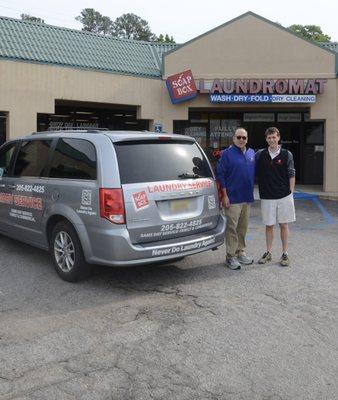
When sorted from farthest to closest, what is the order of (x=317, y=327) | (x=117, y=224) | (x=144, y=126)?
(x=144, y=126) → (x=117, y=224) → (x=317, y=327)

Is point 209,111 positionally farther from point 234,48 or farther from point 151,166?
point 151,166

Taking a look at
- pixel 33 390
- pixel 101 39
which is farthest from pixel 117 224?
pixel 101 39

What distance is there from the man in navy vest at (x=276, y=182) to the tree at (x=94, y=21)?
7954cm

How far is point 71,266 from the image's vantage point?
5.70m

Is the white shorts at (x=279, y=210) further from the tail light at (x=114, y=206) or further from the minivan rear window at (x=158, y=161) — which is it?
the tail light at (x=114, y=206)

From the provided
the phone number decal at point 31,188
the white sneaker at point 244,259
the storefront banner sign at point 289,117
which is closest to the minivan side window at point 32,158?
the phone number decal at point 31,188

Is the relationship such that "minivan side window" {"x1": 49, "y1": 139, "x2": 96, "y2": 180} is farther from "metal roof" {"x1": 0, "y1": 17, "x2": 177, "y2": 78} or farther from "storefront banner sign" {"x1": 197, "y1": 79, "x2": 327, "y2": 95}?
"storefront banner sign" {"x1": 197, "y1": 79, "x2": 327, "y2": 95}

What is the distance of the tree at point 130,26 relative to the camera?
8019 centimetres

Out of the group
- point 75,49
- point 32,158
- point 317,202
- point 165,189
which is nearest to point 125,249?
point 165,189

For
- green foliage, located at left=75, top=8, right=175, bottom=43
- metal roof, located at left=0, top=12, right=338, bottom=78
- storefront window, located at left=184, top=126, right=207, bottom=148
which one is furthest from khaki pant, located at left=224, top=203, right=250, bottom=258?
green foliage, located at left=75, top=8, right=175, bottom=43

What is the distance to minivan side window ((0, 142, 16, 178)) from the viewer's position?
716cm

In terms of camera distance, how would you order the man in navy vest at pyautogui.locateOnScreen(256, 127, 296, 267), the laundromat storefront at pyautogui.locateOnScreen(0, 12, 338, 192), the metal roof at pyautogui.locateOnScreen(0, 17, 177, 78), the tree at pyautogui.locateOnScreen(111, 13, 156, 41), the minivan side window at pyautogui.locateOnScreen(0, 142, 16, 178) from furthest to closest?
the tree at pyautogui.locateOnScreen(111, 13, 156, 41) → the laundromat storefront at pyautogui.locateOnScreen(0, 12, 338, 192) → the metal roof at pyautogui.locateOnScreen(0, 17, 177, 78) → the minivan side window at pyautogui.locateOnScreen(0, 142, 16, 178) → the man in navy vest at pyautogui.locateOnScreen(256, 127, 296, 267)

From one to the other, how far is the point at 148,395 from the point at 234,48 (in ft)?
47.2

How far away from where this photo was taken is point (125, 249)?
518 cm
